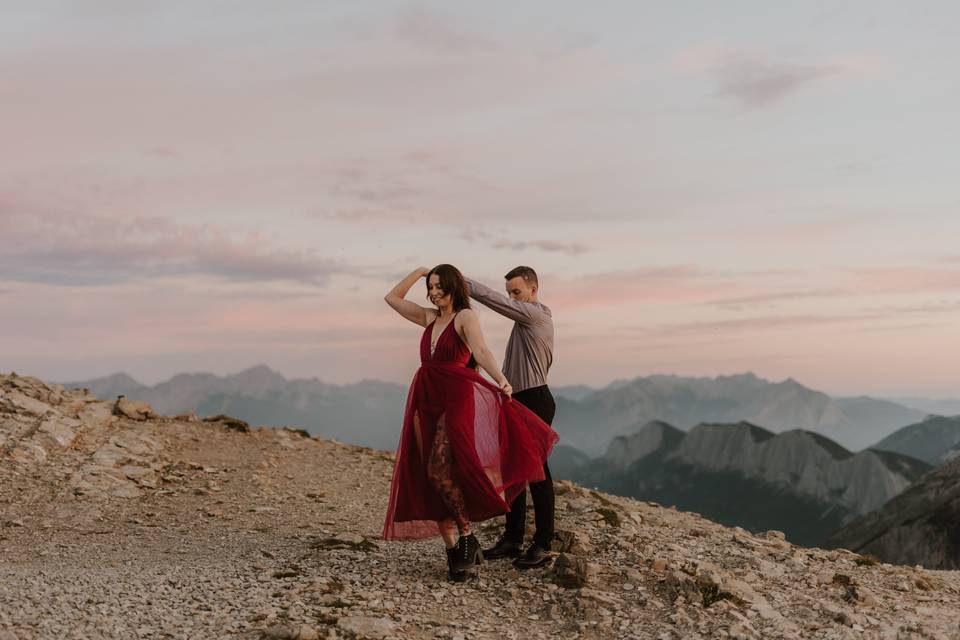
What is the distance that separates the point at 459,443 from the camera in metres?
9.05

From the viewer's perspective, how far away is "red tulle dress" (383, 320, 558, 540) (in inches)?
357

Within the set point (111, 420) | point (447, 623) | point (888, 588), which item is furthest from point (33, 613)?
point (111, 420)

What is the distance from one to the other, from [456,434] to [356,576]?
2771 millimetres

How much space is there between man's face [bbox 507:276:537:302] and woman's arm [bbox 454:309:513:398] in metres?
0.73

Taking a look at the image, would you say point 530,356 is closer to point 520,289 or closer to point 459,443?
point 520,289

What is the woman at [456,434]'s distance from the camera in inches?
355

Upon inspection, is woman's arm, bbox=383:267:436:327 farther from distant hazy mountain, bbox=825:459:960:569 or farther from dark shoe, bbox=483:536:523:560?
distant hazy mountain, bbox=825:459:960:569

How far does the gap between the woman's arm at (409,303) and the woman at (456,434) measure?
0.01m

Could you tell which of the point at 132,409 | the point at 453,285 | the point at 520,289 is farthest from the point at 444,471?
the point at 132,409

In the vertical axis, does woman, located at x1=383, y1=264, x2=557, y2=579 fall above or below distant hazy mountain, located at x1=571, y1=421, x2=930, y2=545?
above

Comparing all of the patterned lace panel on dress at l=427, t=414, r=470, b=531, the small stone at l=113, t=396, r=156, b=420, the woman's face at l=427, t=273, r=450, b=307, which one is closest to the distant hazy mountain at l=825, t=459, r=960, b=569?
the small stone at l=113, t=396, r=156, b=420

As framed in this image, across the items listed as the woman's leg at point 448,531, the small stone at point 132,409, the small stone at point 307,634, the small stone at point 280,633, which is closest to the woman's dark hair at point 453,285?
the woman's leg at point 448,531

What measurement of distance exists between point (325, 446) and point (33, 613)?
1426cm

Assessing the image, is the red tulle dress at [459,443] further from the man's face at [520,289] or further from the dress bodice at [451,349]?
Result: the man's face at [520,289]
